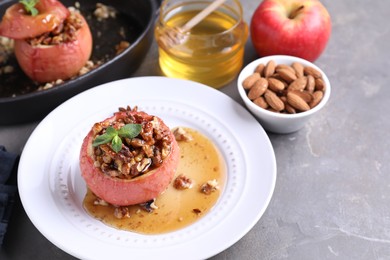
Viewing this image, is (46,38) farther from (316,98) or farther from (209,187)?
(316,98)

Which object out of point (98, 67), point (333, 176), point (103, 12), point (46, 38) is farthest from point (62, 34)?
point (333, 176)

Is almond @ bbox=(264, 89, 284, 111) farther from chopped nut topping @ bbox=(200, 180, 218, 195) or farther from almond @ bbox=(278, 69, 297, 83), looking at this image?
chopped nut topping @ bbox=(200, 180, 218, 195)

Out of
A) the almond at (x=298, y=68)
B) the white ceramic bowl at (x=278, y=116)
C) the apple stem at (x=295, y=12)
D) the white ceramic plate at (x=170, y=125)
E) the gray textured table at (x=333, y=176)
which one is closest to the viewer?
the white ceramic plate at (x=170, y=125)

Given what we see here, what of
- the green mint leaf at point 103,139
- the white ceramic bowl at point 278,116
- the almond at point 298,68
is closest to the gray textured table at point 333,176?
the white ceramic bowl at point 278,116

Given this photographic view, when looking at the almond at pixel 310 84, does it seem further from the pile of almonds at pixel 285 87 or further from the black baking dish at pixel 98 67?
the black baking dish at pixel 98 67

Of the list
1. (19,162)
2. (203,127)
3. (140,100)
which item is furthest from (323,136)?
(19,162)

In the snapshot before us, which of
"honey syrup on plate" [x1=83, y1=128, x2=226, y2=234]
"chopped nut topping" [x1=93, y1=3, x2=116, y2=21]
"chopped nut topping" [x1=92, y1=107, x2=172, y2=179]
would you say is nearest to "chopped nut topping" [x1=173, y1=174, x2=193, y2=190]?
"honey syrup on plate" [x1=83, y1=128, x2=226, y2=234]
